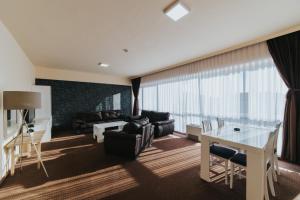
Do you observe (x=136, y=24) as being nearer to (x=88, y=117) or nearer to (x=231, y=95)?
(x=231, y=95)

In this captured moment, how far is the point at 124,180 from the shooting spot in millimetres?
2494

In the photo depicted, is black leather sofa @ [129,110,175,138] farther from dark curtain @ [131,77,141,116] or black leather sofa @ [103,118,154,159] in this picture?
dark curtain @ [131,77,141,116]

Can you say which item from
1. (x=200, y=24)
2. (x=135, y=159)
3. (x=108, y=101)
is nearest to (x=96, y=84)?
(x=108, y=101)

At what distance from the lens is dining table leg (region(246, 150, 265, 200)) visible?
70.7 inches

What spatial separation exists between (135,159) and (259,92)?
134 inches

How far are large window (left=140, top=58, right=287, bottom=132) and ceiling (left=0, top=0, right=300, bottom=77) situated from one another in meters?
0.84

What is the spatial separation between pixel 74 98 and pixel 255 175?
6886 mm

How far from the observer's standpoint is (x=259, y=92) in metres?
3.49

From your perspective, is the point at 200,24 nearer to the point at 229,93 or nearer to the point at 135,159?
the point at 229,93

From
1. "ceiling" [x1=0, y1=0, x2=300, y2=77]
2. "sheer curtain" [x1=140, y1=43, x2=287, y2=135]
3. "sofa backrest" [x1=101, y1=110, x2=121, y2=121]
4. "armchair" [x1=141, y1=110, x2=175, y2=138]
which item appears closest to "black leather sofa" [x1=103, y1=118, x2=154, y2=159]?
"armchair" [x1=141, y1=110, x2=175, y2=138]

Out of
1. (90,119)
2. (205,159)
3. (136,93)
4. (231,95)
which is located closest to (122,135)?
(205,159)

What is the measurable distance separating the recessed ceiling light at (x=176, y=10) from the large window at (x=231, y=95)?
249cm

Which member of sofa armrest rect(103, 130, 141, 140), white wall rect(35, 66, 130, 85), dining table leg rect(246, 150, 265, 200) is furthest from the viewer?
white wall rect(35, 66, 130, 85)

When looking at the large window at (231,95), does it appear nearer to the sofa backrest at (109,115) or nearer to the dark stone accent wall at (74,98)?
the sofa backrest at (109,115)
